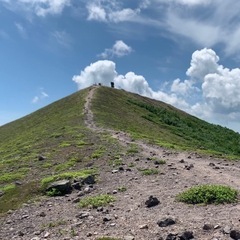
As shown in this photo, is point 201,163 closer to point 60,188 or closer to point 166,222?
point 60,188

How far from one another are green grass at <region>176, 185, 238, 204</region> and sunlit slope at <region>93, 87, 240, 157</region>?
2469 centimetres

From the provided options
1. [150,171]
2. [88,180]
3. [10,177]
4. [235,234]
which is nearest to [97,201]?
[88,180]

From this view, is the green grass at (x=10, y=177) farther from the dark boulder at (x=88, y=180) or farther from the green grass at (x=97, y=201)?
the green grass at (x=97, y=201)

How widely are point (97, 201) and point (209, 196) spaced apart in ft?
15.1

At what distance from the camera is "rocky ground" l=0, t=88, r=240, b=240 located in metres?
11.7

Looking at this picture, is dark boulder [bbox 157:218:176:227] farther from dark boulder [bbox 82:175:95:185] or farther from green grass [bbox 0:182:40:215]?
dark boulder [bbox 82:175:95:185]

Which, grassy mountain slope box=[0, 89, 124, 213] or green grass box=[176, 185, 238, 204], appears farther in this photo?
grassy mountain slope box=[0, 89, 124, 213]

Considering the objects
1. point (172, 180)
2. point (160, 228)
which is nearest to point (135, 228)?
point (160, 228)

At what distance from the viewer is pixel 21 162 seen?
1214 inches

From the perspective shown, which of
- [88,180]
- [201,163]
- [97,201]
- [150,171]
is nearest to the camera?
[97,201]

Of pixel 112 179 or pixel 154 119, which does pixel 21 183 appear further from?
pixel 154 119

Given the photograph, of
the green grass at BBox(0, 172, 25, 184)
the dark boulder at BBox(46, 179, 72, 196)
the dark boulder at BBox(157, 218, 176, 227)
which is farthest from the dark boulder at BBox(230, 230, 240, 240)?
the green grass at BBox(0, 172, 25, 184)

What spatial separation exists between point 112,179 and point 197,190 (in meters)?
6.65

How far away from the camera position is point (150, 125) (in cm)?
5662
